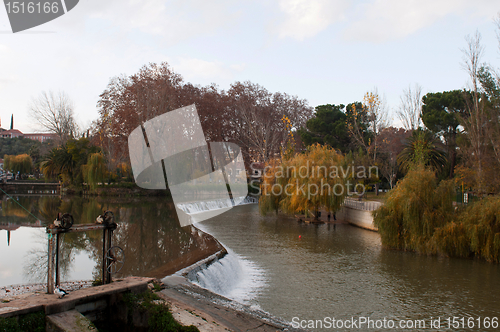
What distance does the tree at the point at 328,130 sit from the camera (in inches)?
1555

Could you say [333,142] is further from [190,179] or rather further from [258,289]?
[258,289]

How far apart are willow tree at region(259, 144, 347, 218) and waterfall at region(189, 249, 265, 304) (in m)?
9.98

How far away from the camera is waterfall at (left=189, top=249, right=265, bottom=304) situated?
9.28 metres

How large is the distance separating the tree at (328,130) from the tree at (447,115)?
8330mm

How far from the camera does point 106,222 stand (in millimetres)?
6668

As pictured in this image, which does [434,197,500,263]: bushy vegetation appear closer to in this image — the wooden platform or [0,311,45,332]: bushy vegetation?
the wooden platform

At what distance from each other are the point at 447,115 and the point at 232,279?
2995 cm

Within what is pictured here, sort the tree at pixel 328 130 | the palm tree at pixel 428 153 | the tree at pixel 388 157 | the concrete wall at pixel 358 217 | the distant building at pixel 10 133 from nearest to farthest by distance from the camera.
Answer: the concrete wall at pixel 358 217 → the palm tree at pixel 428 153 → the tree at pixel 388 157 → the tree at pixel 328 130 → the distant building at pixel 10 133

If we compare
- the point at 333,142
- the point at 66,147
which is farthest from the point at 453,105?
the point at 66,147

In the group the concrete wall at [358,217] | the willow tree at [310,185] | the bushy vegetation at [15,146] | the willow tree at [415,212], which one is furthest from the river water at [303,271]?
the bushy vegetation at [15,146]

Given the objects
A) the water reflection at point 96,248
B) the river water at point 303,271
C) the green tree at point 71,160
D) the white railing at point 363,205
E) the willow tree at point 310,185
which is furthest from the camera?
the green tree at point 71,160

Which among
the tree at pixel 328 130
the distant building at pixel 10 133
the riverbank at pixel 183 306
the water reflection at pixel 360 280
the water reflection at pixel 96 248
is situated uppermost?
the distant building at pixel 10 133

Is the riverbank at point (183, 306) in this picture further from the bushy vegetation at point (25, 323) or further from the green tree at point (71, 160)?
the green tree at point (71, 160)

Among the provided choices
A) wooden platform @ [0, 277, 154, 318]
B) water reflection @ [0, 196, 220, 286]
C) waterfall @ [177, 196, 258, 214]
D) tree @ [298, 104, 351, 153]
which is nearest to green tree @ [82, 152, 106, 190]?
waterfall @ [177, 196, 258, 214]
